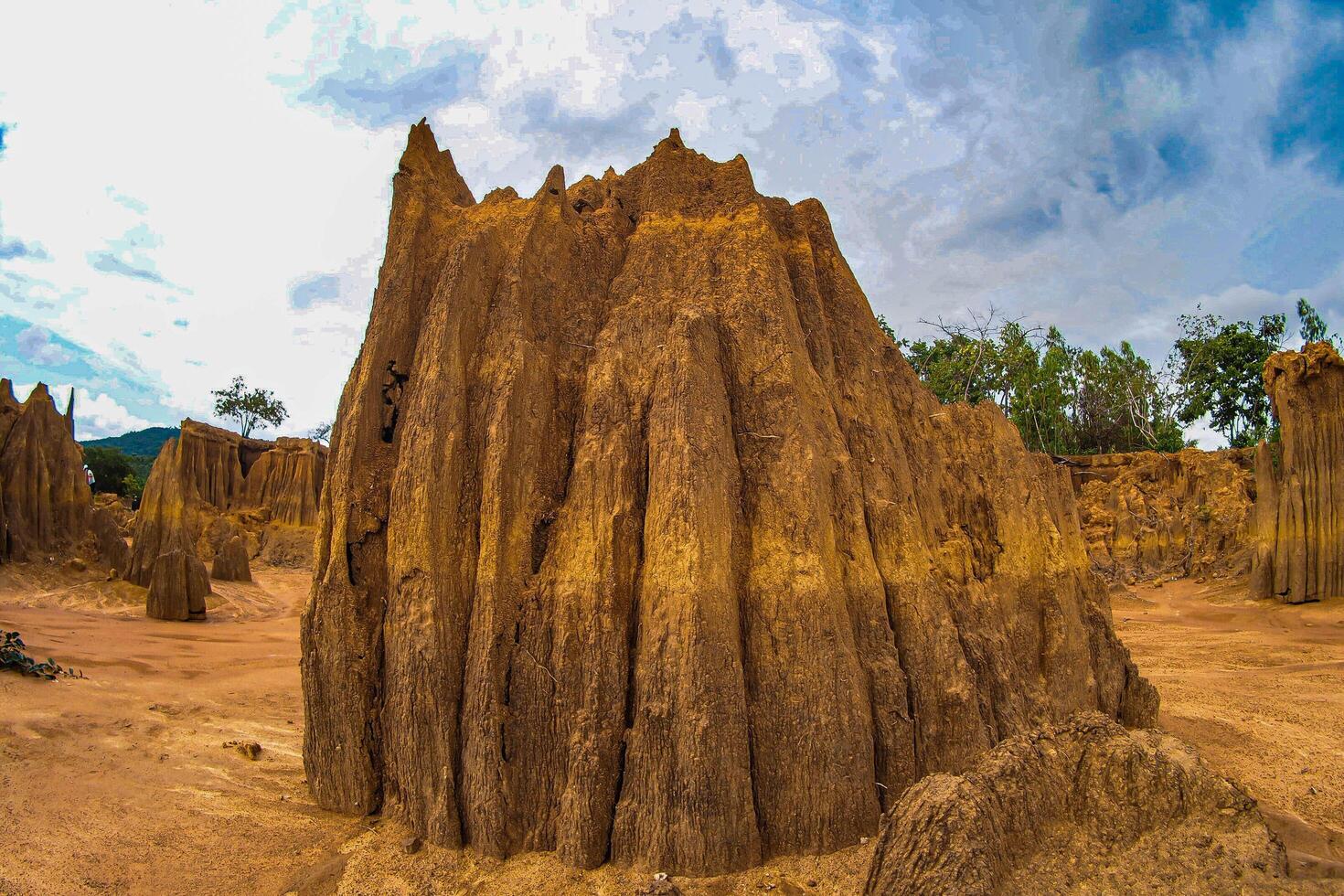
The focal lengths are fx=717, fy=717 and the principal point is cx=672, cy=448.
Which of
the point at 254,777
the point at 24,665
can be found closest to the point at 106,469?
the point at 24,665

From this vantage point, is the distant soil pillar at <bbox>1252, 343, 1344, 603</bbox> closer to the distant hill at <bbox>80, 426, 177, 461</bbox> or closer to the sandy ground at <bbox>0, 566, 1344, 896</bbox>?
the sandy ground at <bbox>0, 566, 1344, 896</bbox>

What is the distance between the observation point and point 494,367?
22.1 ft

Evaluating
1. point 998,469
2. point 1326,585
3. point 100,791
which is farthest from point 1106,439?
point 100,791

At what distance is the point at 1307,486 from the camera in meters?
18.1

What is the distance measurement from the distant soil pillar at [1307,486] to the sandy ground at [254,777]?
3.99m

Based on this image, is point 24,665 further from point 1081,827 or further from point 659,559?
point 1081,827

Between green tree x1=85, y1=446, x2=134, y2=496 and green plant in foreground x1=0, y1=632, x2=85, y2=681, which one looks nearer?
green plant in foreground x1=0, y1=632, x2=85, y2=681

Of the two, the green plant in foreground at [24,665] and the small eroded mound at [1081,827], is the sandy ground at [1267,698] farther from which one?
the green plant in foreground at [24,665]

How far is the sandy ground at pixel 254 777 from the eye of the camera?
528cm

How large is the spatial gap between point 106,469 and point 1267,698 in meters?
63.8

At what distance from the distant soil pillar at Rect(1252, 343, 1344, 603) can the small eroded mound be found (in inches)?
724

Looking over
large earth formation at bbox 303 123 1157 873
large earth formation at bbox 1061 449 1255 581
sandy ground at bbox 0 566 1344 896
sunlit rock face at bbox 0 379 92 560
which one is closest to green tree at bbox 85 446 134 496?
sunlit rock face at bbox 0 379 92 560

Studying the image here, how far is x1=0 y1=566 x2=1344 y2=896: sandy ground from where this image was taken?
208 inches

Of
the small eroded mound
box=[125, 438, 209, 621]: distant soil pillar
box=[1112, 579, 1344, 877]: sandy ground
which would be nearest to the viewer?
the small eroded mound
